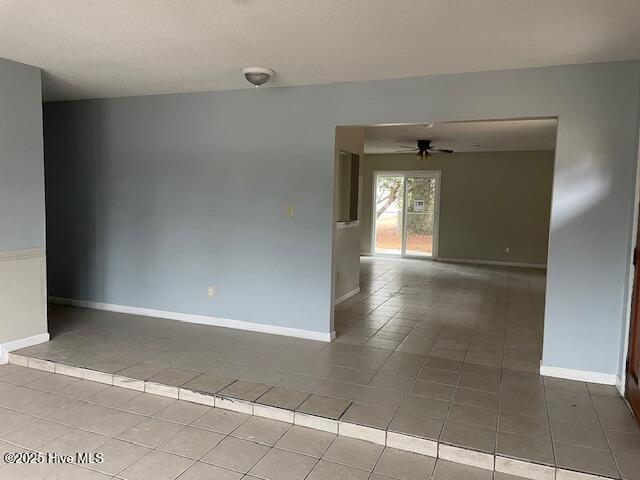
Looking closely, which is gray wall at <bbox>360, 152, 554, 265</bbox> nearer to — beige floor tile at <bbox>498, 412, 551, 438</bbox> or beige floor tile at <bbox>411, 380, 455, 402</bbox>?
beige floor tile at <bbox>411, 380, 455, 402</bbox>

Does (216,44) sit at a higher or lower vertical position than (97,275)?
higher

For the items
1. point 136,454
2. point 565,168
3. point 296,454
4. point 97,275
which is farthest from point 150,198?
point 565,168

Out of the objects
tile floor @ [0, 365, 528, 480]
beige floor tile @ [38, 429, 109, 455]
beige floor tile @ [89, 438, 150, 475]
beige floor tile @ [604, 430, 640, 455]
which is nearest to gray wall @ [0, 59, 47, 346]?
tile floor @ [0, 365, 528, 480]

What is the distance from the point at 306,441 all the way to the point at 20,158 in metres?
Result: 3.11

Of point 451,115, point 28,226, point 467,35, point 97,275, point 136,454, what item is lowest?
point 136,454

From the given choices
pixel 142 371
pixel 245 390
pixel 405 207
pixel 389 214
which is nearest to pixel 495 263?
pixel 405 207

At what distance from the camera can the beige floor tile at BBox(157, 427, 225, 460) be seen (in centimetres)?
241

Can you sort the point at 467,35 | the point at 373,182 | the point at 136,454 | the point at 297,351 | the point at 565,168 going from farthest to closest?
the point at 373,182
the point at 297,351
the point at 565,168
the point at 467,35
the point at 136,454

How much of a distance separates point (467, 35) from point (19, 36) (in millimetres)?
2831

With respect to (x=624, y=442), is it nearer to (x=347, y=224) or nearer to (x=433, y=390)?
(x=433, y=390)

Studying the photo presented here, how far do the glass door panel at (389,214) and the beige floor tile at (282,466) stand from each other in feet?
27.3

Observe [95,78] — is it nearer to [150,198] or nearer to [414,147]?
[150,198]

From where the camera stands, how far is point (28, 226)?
3725 millimetres

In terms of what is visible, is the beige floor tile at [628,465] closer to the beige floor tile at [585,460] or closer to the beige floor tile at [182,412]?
the beige floor tile at [585,460]
